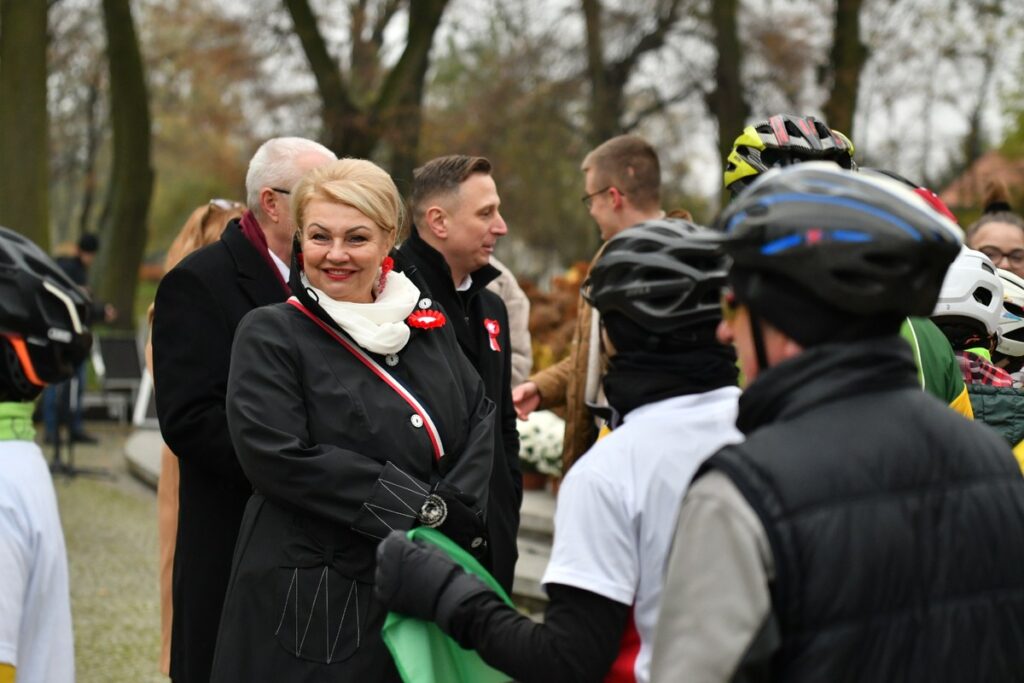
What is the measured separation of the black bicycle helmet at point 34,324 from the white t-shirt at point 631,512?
138cm

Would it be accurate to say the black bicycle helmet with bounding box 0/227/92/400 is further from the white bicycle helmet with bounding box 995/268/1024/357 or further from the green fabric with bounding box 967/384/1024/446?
the white bicycle helmet with bounding box 995/268/1024/357

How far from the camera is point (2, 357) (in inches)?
117

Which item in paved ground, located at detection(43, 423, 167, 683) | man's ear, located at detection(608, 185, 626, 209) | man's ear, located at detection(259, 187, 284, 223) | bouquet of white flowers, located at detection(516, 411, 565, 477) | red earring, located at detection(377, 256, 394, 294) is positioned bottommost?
paved ground, located at detection(43, 423, 167, 683)

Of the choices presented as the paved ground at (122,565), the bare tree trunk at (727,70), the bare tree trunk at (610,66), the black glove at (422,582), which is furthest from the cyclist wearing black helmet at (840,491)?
the bare tree trunk at (610,66)

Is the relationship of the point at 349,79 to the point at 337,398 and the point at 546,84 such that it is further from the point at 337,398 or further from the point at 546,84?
the point at 337,398

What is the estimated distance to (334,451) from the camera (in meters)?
3.24

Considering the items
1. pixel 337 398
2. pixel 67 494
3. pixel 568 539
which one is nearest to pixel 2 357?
pixel 337 398

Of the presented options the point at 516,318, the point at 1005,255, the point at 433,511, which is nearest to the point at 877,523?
the point at 433,511

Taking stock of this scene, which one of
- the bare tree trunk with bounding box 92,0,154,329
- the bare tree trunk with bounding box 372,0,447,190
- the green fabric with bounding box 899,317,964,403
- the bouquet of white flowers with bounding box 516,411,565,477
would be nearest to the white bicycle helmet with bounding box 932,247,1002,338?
the green fabric with bounding box 899,317,964,403

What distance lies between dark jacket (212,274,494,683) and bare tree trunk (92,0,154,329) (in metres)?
18.5

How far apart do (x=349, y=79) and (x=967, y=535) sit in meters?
24.1

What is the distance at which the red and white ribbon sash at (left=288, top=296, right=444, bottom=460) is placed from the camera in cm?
342

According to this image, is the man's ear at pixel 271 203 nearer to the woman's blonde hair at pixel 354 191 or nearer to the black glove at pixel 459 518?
the woman's blonde hair at pixel 354 191

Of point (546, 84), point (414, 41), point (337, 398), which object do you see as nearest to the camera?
point (337, 398)
